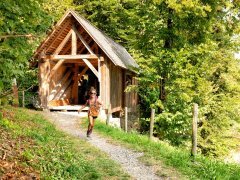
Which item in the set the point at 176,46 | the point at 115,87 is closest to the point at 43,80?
the point at 115,87

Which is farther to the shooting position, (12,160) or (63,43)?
(63,43)

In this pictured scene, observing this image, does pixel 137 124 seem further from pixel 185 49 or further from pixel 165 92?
pixel 185 49

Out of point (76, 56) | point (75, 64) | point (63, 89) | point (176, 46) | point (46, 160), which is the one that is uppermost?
point (176, 46)

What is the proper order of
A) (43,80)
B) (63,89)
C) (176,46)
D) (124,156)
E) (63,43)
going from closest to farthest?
(124,156)
(176,46)
(63,43)
(43,80)
(63,89)

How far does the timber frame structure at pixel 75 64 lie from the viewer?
64.0 feet

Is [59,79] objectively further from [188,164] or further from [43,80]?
[188,164]

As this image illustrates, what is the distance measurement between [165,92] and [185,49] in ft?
8.54

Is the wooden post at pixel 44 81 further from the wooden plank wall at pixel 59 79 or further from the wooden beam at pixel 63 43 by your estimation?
the wooden beam at pixel 63 43

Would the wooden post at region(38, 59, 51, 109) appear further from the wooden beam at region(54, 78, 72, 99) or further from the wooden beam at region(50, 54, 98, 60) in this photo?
the wooden beam at region(54, 78, 72, 99)

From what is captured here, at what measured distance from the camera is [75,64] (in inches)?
953

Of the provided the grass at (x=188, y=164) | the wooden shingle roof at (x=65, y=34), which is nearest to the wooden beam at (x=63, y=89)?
the wooden shingle roof at (x=65, y=34)

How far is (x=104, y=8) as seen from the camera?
3319 centimetres

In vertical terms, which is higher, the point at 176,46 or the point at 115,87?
the point at 176,46

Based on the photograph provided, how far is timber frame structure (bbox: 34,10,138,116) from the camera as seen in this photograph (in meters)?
19.5
